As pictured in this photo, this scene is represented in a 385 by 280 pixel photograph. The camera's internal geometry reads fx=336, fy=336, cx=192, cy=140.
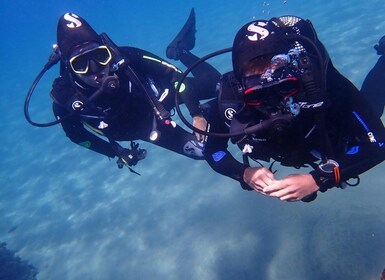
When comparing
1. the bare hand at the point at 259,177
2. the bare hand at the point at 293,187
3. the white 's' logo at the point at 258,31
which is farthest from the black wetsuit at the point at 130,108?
the bare hand at the point at 293,187

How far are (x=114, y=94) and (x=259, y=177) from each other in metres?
3.03

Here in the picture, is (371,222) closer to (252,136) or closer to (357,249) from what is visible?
(357,249)

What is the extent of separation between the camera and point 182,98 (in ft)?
21.9

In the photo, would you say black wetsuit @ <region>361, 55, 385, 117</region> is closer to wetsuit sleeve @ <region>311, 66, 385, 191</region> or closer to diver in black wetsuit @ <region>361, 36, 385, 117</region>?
diver in black wetsuit @ <region>361, 36, 385, 117</region>

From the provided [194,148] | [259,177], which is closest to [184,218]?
[194,148]

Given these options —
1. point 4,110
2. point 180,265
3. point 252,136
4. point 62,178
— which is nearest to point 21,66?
point 4,110

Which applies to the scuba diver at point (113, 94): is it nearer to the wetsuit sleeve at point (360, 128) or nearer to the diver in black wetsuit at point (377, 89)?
the wetsuit sleeve at point (360, 128)

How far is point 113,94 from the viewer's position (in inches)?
217

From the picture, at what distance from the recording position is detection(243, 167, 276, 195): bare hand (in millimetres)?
3451

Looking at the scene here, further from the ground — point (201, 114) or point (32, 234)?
point (201, 114)

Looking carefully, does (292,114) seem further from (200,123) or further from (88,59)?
(88,59)

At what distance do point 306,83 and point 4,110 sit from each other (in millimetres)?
39328

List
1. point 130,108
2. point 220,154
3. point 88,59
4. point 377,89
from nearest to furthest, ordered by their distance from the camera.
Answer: point 220,154, point 88,59, point 130,108, point 377,89

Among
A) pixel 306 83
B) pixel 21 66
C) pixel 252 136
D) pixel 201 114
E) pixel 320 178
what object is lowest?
pixel 21 66
